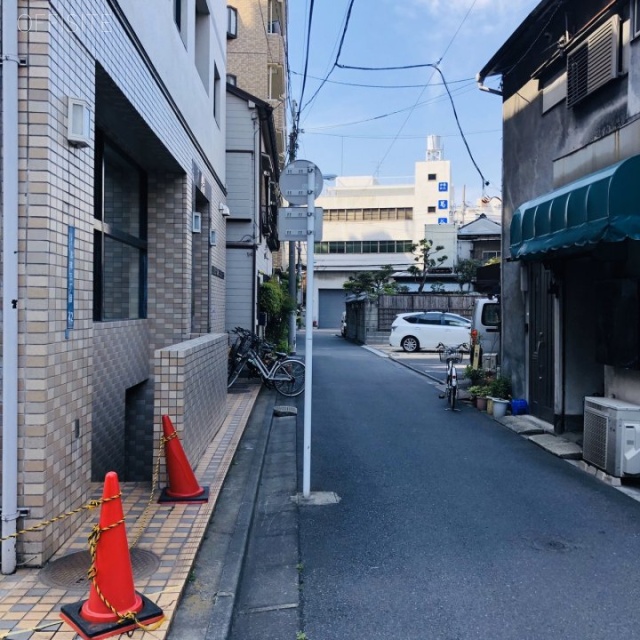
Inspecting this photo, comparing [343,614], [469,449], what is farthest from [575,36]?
[343,614]

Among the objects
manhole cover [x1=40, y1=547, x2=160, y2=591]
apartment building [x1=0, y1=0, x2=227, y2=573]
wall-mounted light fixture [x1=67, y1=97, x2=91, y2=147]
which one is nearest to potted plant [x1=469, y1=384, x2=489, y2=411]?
apartment building [x1=0, y1=0, x2=227, y2=573]

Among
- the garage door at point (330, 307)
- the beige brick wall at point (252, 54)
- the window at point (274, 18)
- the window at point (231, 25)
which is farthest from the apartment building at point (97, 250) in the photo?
the garage door at point (330, 307)

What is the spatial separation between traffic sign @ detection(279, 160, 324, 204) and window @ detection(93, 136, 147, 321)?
1.90m

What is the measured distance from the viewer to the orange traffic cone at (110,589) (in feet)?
10.5

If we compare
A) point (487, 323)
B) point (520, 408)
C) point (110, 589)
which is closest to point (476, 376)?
point (520, 408)

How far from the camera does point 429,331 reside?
82.4ft

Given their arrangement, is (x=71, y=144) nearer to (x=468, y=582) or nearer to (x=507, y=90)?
(x=468, y=582)

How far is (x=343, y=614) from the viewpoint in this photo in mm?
3787

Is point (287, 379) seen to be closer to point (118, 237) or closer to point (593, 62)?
point (118, 237)

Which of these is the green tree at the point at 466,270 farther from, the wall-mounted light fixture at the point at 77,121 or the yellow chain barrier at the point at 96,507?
the wall-mounted light fixture at the point at 77,121

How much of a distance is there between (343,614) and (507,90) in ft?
32.2

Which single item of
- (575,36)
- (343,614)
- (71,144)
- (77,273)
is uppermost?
(575,36)

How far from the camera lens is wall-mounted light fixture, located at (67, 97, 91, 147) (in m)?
4.18

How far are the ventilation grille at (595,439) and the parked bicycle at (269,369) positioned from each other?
6709 millimetres
